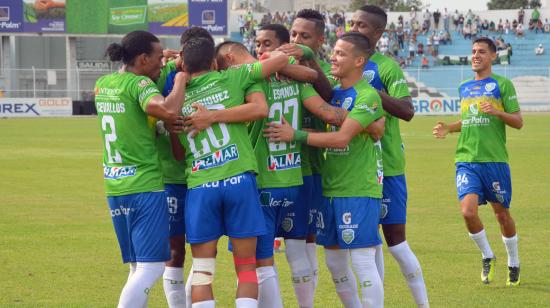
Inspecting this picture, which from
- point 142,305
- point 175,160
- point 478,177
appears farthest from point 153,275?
point 478,177

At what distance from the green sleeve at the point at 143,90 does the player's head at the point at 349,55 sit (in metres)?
1.50

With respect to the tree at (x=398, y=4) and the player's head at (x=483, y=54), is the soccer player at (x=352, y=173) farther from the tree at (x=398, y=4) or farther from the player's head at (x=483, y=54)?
the tree at (x=398, y=4)

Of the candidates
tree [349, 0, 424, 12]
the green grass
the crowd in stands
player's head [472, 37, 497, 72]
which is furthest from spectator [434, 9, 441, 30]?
player's head [472, 37, 497, 72]

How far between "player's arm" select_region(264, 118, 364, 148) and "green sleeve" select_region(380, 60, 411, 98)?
0.83 m

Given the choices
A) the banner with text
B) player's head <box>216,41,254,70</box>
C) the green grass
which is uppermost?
player's head <box>216,41,254,70</box>

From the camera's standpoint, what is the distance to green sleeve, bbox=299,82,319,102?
296 inches

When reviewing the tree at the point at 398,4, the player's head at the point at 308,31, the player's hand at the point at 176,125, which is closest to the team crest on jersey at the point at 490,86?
the player's head at the point at 308,31

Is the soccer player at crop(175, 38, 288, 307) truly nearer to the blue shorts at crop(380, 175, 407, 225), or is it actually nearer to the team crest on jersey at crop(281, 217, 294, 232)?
the team crest on jersey at crop(281, 217, 294, 232)

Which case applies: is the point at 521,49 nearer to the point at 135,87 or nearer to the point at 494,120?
the point at 494,120

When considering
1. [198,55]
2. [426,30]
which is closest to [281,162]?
[198,55]

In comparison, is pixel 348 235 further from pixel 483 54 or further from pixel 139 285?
pixel 483 54

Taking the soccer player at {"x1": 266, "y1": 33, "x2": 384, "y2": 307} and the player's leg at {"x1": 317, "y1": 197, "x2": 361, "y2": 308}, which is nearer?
the soccer player at {"x1": 266, "y1": 33, "x2": 384, "y2": 307}

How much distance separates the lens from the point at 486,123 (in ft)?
34.3

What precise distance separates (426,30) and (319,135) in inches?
2627
